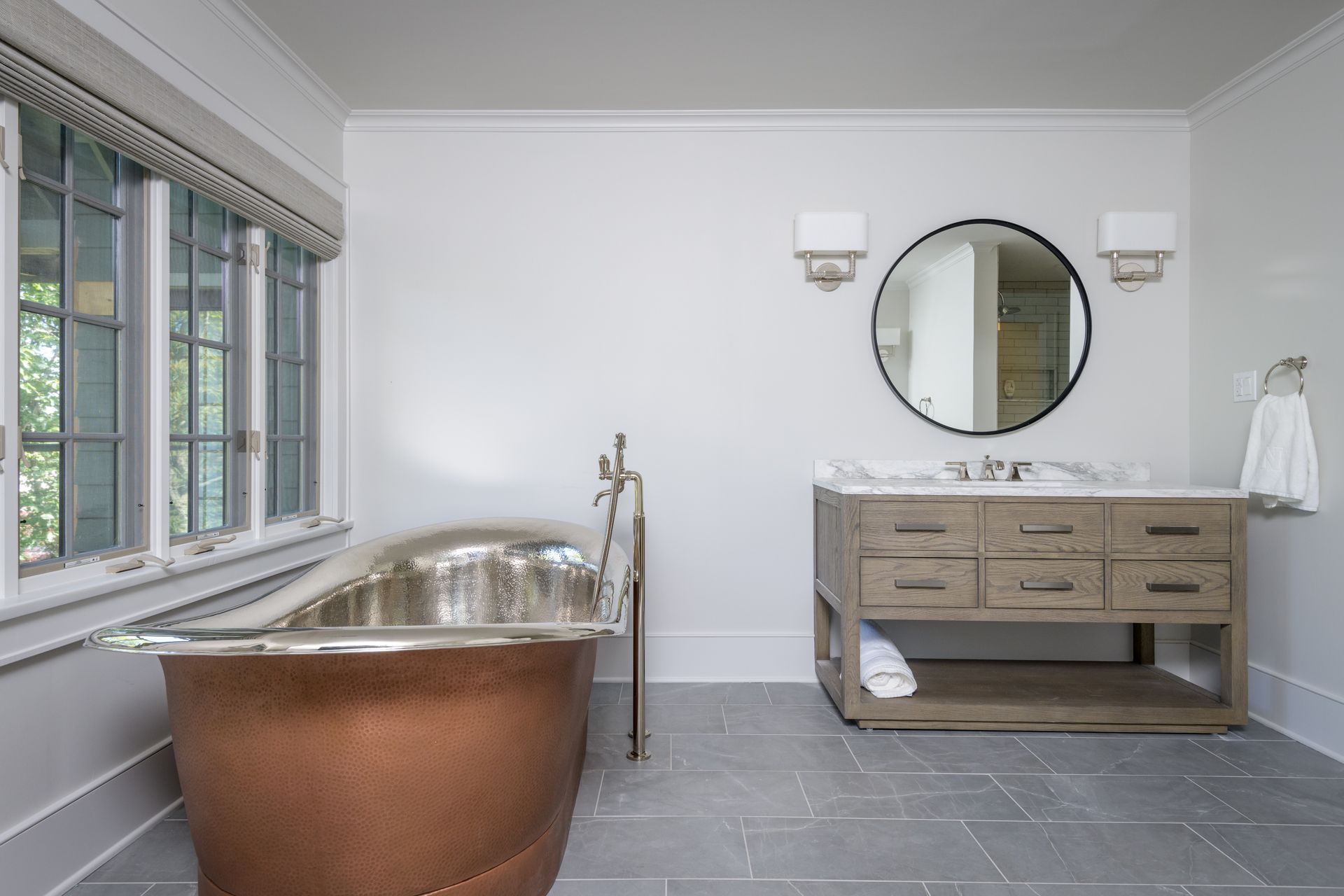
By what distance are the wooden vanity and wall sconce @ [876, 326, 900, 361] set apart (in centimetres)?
73

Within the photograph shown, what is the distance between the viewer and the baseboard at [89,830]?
1.55 m

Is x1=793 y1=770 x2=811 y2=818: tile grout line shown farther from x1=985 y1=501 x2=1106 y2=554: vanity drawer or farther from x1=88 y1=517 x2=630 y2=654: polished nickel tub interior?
x1=985 y1=501 x2=1106 y2=554: vanity drawer

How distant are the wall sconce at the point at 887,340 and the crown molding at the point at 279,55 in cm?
242

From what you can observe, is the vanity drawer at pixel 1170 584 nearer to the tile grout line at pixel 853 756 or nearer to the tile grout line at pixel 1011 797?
the tile grout line at pixel 1011 797

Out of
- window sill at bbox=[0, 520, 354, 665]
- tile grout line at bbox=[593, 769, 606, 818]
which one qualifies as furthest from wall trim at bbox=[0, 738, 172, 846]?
tile grout line at bbox=[593, 769, 606, 818]

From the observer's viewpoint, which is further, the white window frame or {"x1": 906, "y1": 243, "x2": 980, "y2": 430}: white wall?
{"x1": 906, "y1": 243, "x2": 980, "y2": 430}: white wall

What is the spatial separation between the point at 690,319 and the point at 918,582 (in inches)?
55.4

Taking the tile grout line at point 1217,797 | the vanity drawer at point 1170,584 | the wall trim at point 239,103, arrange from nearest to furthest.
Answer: the wall trim at point 239,103
the tile grout line at point 1217,797
the vanity drawer at point 1170,584

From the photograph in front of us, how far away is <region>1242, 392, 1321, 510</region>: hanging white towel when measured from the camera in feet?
7.95

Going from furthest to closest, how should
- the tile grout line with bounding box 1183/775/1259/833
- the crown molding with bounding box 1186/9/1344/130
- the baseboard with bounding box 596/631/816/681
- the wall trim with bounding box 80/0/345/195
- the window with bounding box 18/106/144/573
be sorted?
1. the baseboard with bounding box 596/631/816/681
2. the crown molding with bounding box 1186/9/1344/130
3. the tile grout line with bounding box 1183/775/1259/833
4. the wall trim with bounding box 80/0/345/195
5. the window with bounding box 18/106/144/573

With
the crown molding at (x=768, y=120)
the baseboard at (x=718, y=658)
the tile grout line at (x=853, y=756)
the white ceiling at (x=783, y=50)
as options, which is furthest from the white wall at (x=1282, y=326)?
the baseboard at (x=718, y=658)

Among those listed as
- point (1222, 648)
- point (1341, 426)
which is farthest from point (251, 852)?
point (1341, 426)

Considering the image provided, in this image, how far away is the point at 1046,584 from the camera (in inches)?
99.2

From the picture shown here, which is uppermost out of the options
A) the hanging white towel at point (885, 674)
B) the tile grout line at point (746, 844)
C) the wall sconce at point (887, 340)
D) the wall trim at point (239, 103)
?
the wall trim at point (239, 103)
